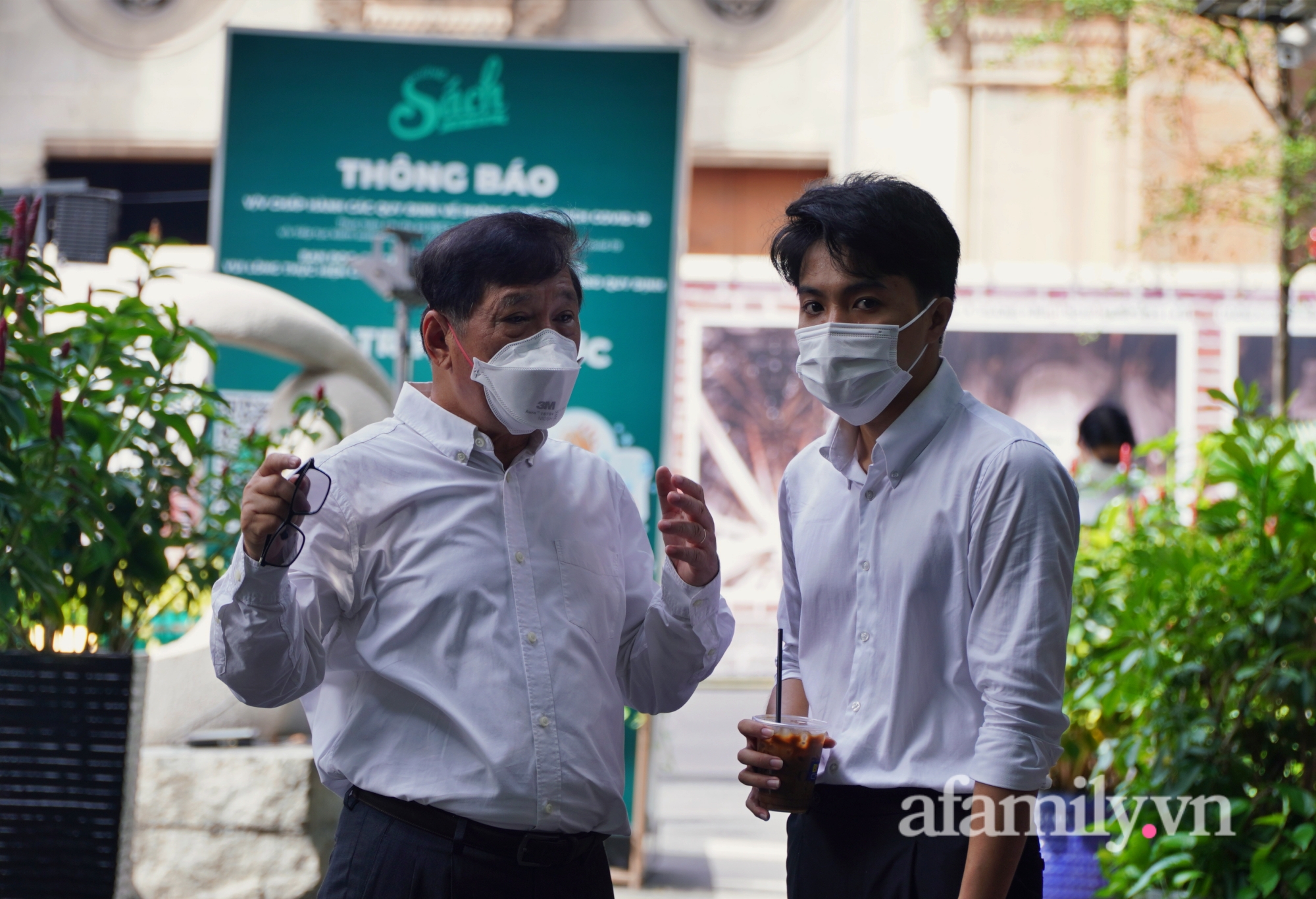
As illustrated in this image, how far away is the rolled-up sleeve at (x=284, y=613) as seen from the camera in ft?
5.49

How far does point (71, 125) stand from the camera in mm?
13109

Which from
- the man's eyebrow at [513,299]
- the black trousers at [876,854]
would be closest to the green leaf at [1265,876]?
the black trousers at [876,854]

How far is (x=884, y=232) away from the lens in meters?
1.78

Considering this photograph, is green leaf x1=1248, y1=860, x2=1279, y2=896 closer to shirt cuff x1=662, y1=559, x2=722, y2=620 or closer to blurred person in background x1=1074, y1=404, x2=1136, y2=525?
shirt cuff x1=662, y1=559, x2=722, y2=620

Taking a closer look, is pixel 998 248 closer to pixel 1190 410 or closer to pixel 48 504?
pixel 1190 410

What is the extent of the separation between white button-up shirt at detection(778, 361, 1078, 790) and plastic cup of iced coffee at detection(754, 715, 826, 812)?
5 centimetres

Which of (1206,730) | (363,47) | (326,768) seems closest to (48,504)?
(326,768)

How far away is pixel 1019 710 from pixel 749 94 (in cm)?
1205

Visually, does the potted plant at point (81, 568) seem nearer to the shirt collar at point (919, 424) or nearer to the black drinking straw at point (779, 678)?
the black drinking straw at point (779, 678)

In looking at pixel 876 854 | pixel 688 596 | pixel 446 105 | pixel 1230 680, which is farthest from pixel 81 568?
pixel 446 105

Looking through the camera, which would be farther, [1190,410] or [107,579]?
[1190,410]

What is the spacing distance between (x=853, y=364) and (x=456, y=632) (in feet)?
2.16

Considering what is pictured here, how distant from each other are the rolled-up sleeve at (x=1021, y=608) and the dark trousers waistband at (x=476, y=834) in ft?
1.92

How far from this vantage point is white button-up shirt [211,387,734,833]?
1758mm
